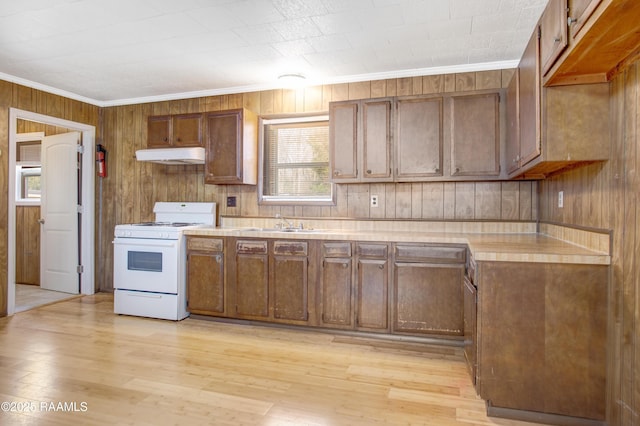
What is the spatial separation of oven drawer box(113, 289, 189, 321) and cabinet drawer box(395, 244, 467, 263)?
217 cm

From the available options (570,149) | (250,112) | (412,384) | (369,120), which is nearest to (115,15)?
(250,112)

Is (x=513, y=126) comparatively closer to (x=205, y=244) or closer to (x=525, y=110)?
(x=525, y=110)

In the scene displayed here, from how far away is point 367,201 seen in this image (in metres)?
3.80

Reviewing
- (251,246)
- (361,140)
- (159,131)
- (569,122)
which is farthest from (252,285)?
(569,122)

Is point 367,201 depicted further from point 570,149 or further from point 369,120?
point 570,149

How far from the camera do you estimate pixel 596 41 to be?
153 centimetres

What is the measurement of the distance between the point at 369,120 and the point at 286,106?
1029 mm

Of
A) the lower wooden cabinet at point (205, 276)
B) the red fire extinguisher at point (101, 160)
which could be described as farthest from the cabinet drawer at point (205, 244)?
the red fire extinguisher at point (101, 160)

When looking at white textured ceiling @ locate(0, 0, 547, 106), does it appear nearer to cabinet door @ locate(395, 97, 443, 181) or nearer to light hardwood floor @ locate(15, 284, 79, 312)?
cabinet door @ locate(395, 97, 443, 181)

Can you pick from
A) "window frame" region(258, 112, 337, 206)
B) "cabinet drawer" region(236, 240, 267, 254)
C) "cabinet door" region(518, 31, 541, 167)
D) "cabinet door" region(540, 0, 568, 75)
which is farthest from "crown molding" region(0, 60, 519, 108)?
"cabinet drawer" region(236, 240, 267, 254)

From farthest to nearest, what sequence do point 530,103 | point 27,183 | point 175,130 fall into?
point 27,183 < point 175,130 < point 530,103

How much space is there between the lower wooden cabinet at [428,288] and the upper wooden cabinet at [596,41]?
1.46 meters

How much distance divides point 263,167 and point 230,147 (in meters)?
0.44

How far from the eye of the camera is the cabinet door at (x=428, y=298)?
3.02 meters
